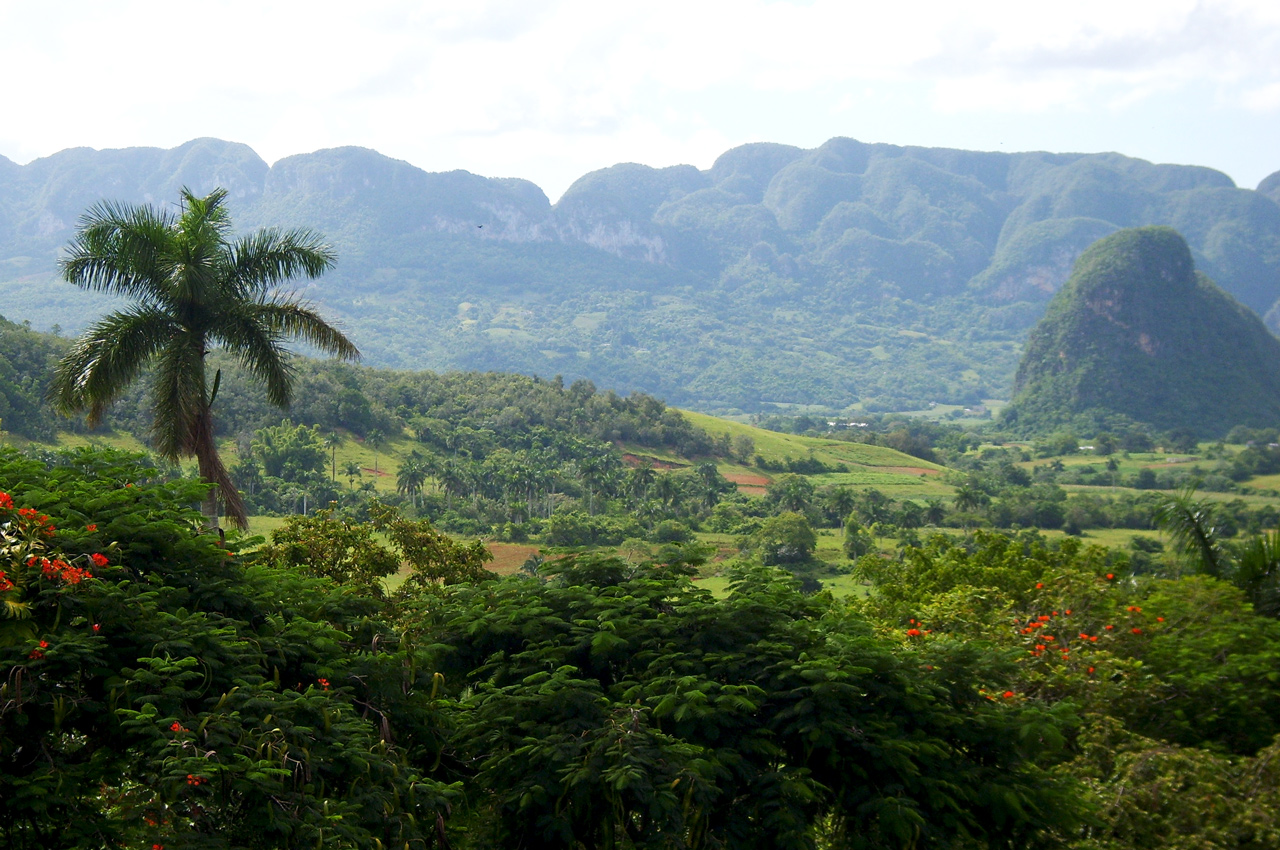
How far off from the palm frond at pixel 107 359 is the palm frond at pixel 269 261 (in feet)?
3.90

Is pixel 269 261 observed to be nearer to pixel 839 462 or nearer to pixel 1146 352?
pixel 839 462

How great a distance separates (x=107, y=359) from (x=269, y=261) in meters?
2.44

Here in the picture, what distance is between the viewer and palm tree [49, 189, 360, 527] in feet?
41.5

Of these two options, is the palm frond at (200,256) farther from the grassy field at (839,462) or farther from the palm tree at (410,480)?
the grassy field at (839,462)

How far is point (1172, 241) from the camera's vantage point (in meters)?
185

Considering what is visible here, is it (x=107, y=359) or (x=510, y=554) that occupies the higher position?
(x=107, y=359)

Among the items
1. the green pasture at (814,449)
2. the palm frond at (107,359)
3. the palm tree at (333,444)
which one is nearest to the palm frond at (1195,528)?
the palm frond at (107,359)

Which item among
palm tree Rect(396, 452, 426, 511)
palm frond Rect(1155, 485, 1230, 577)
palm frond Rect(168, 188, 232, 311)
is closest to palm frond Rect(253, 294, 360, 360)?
palm frond Rect(168, 188, 232, 311)

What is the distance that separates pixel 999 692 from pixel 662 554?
3.66 meters

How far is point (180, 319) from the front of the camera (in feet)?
42.7

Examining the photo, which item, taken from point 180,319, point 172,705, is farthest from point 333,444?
point 172,705

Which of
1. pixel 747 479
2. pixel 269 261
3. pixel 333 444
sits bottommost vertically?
pixel 747 479

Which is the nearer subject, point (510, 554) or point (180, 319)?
point (180, 319)

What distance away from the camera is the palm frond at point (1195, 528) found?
44.5ft
